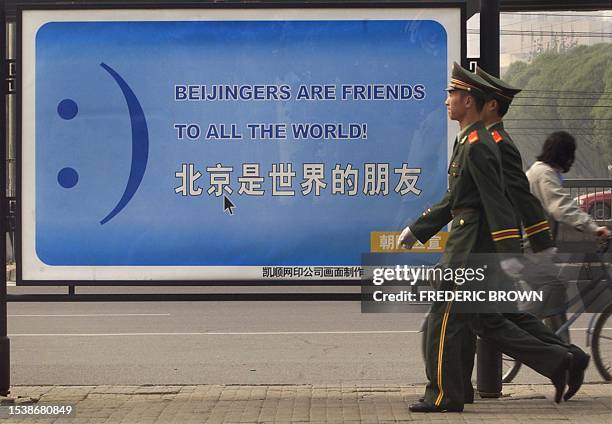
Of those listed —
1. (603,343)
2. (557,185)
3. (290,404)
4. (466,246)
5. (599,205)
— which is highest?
(557,185)

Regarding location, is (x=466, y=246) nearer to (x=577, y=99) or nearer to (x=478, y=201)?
(x=478, y=201)

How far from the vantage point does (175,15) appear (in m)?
7.28

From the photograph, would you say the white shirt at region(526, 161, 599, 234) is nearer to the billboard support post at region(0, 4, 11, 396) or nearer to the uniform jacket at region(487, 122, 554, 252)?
the uniform jacket at region(487, 122, 554, 252)

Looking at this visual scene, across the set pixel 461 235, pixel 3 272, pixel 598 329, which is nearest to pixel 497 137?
pixel 461 235

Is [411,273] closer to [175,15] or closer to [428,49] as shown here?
[428,49]

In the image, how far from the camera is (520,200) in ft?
21.4

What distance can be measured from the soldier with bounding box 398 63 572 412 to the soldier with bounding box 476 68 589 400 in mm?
80

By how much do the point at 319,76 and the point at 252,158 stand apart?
0.72m

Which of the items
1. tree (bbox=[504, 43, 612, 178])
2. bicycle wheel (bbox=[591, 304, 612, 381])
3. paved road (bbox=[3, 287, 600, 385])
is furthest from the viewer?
tree (bbox=[504, 43, 612, 178])

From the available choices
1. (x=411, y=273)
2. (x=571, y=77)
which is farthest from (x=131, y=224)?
(x=571, y=77)

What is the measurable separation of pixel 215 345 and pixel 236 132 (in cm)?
412

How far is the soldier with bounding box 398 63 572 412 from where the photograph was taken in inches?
245

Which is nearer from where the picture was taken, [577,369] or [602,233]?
[577,369]

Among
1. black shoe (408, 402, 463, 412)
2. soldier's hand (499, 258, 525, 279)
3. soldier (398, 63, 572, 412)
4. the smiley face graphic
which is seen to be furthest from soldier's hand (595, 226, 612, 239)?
the smiley face graphic
